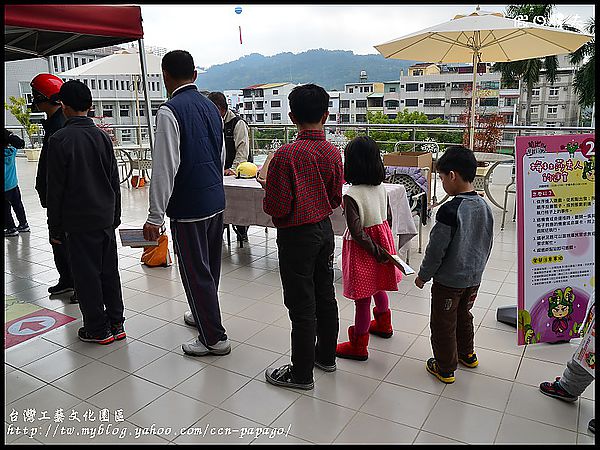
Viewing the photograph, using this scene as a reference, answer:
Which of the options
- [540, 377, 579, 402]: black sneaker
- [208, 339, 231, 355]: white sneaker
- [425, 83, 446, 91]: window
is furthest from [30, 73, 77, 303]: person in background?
[425, 83, 446, 91]: window

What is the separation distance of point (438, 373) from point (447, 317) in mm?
335

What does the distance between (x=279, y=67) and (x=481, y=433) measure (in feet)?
55.3

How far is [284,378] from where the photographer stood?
236 cm

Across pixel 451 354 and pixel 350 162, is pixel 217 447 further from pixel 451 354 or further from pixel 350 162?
pixel 350 162

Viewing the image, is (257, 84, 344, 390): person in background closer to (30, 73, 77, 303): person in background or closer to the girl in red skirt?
the girl in red skirt

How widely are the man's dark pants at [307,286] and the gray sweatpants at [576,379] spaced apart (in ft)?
3.54

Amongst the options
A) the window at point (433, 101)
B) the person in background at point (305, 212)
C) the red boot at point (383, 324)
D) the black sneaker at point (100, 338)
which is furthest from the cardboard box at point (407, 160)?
the window at point (433, 101)

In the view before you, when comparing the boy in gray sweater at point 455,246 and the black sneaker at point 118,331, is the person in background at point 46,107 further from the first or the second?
the boy in gray sweater at point 455,246

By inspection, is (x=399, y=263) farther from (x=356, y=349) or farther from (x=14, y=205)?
(x=14, y=205)

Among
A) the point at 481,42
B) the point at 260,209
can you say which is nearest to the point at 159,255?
the point at 260,209

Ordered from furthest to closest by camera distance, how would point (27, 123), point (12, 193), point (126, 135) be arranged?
point (27, 123) < point (126, 135) < point (12, 193)

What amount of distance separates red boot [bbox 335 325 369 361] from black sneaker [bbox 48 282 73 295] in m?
2.30

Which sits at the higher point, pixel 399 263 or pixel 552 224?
pixel 552 224

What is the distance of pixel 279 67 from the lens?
17.4m
